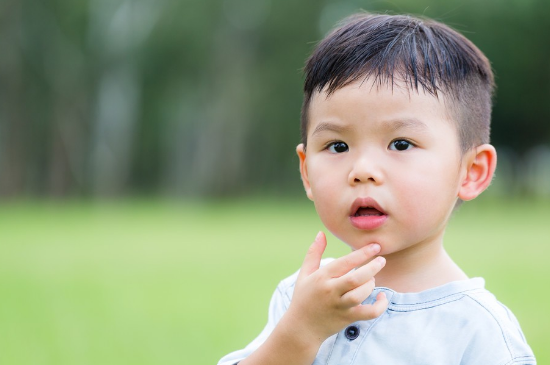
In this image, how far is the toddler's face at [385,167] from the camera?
6.70ft

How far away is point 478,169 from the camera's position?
2262 mm

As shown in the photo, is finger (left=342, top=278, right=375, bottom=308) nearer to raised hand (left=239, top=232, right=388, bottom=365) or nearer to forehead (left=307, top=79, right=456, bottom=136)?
raised hand (left=239, top=232, right=388, bottom=365)

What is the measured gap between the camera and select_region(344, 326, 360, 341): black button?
210 cm

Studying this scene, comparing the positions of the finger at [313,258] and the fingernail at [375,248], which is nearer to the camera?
the fingernail at [375,248]

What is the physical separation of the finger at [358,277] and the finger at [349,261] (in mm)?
28

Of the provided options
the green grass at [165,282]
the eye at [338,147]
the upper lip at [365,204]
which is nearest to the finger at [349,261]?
the upper lip at [365,204]

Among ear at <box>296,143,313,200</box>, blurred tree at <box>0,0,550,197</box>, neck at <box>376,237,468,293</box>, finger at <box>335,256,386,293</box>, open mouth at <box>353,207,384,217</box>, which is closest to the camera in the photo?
finger at <box>335,256,386,293</box>

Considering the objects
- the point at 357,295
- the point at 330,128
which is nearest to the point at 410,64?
the point at 330,128

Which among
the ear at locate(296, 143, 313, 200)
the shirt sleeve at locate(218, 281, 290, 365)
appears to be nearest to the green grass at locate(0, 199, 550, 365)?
the shirt sleeve at locate(218, 281, 290, 365)

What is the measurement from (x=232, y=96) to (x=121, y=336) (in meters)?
27.6

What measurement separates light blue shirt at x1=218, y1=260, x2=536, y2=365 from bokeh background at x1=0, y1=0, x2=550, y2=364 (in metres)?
4.38

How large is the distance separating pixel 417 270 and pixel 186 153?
3726 centimetres

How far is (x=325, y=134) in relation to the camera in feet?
7.02

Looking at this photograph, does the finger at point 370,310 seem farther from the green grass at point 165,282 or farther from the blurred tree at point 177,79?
Result: the blurred tree at point 177,79
